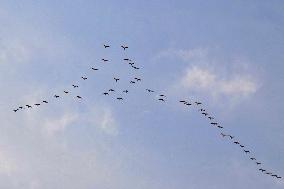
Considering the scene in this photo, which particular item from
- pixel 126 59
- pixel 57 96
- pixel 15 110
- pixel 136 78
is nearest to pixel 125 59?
pixel 126 59

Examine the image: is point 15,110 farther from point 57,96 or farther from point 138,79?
point 138,79

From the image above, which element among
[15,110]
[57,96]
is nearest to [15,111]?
[15,110]

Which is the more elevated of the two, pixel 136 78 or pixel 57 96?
pixel 136 78

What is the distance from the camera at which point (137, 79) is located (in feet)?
304

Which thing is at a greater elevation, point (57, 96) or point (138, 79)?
point (138, 79)

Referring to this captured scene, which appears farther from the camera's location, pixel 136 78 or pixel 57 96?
pixel 136 78

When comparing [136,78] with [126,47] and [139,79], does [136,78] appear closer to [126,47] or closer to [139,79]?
[139,79]

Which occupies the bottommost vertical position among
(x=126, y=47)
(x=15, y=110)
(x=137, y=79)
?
(x=15, y=110)

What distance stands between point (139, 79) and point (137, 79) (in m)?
0.89

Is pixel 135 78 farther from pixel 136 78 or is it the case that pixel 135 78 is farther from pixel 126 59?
pixel 126 59

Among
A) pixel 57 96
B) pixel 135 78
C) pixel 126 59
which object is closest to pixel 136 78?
pixel 135 78

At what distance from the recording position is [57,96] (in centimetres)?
8344

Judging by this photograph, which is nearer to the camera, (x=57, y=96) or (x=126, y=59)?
(x=57, y=96)

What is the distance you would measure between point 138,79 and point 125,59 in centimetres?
667
